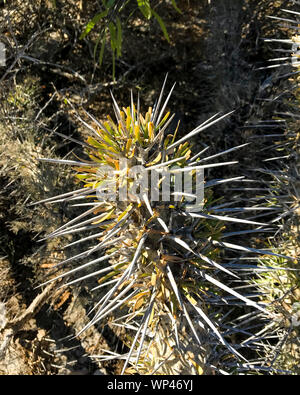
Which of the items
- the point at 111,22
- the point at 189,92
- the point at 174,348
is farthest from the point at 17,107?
the point at 174,348

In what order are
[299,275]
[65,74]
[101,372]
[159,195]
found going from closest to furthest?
[159,195], [299,275], [101,372], [65,74]

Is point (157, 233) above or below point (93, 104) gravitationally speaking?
below

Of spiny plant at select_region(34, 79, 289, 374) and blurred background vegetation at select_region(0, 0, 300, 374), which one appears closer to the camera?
spiny plant at select_region(34, 79, 289, 374)

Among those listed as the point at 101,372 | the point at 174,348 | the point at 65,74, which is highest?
the point at 65,74

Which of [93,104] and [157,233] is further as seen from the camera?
[93,104]

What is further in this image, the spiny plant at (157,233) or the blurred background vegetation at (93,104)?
the blurred background vegetation at (93,104)

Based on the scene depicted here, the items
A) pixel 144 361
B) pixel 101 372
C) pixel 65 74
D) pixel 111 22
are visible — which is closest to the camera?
pixel 144 361

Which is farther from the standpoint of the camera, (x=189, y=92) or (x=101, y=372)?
(x=189, y=92)

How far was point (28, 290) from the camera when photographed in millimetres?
1784
